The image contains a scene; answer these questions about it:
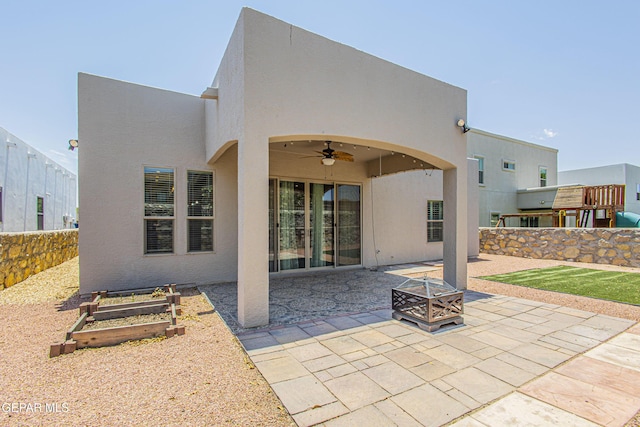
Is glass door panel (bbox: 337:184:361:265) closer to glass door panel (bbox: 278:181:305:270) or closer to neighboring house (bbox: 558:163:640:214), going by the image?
glass door panel (bbox: 278:181:305:270)

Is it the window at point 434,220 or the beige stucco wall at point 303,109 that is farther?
the window at point 434,220

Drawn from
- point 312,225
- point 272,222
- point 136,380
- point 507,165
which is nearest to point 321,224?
point 312,225

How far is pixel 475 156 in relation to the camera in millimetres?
17516

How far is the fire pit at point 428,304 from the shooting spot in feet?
14.1

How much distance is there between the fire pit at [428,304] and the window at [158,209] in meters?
5.22

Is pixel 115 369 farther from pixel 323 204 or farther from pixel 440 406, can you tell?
pixel 323 204

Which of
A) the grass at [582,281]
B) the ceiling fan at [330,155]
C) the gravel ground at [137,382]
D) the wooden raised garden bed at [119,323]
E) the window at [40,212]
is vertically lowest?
the grass at [582,281]

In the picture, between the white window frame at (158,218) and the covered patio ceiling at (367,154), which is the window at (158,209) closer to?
the white window frame at (158,218)

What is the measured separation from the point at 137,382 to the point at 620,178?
96.1 ft

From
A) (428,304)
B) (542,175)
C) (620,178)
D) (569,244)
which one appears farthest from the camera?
(620,178)

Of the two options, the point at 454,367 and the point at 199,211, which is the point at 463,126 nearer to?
the point at 454,367

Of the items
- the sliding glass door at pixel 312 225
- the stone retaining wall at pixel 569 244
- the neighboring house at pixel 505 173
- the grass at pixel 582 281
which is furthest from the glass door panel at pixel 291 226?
the neighboring house at pixel 505 173

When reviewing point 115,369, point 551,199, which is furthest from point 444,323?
point 551,199

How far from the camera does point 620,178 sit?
825 inches
